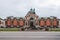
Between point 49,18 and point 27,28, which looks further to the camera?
point 49,18

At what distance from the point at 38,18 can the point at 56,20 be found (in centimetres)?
635

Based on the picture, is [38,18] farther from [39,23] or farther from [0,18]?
[0,18]

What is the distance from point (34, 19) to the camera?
85.4 metres

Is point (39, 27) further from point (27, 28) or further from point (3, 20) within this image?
point (3, 20)

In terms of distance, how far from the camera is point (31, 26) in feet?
275

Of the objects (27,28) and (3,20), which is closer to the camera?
(27,28)

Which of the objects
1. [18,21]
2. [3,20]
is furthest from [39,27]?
[3,20]

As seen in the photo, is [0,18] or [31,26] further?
[0,18]

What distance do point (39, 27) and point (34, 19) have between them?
4.06m

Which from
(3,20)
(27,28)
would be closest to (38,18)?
(27,28)

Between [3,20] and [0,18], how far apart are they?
2.44 m

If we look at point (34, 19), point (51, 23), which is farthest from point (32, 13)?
point (51, 23)

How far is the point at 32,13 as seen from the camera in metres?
85.7

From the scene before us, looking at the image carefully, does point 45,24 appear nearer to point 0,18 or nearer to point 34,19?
point 34,19
